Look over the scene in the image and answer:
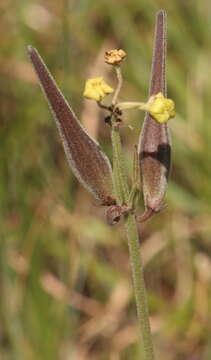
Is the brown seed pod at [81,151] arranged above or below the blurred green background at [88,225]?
above

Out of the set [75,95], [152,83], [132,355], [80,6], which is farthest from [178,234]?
[152,83]

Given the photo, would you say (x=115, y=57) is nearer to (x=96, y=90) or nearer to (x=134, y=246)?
(x=96, y=90)

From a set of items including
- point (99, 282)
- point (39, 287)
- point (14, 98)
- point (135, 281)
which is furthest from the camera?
point (14, 98)

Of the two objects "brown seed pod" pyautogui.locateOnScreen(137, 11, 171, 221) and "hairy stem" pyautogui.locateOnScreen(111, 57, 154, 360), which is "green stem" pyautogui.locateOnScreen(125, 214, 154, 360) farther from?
"brown seed pod" pyautogui.locateOnScreen(137, 11, 171, 221)

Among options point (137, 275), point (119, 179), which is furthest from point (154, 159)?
point (137, 275)

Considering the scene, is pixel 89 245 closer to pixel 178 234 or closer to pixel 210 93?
pixel 178 234

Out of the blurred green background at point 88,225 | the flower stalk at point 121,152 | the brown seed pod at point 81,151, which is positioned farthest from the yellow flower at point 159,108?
the blurred green background at point 88,225

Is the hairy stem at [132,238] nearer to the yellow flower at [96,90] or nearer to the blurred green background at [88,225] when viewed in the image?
the yellow flower at [96,90]
